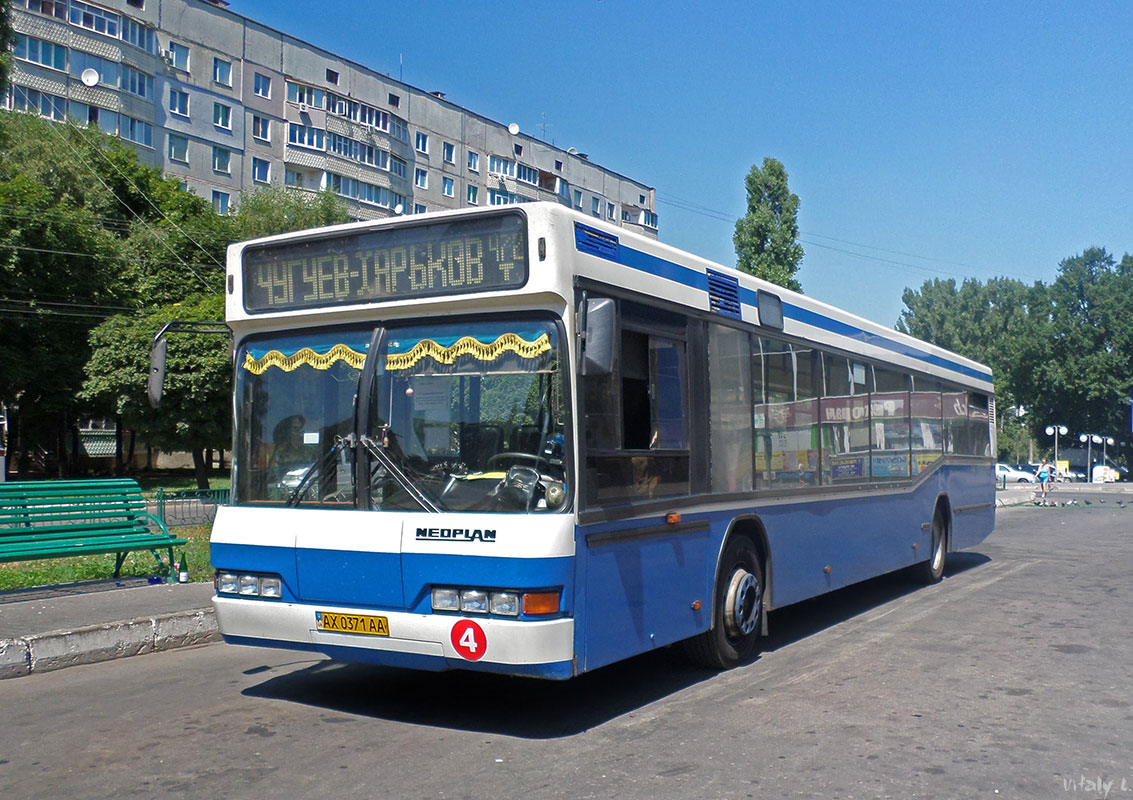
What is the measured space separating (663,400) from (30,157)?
41902 millimetres

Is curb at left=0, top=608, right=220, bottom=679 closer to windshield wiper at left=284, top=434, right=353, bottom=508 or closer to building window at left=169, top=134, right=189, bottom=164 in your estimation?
windshield wiper at left=284, top=434, right=353, bottom=508

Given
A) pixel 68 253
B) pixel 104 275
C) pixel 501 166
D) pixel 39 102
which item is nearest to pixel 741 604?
pixel 68 253

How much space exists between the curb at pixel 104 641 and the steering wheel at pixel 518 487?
4132 millimetres

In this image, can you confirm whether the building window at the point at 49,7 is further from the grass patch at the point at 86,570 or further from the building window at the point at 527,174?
the grass patch at the point at 86,570

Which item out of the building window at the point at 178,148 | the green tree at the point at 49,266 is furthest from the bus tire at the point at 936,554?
the building window at the point at 178,148

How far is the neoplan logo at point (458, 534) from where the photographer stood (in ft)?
19.1

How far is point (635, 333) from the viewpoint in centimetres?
682

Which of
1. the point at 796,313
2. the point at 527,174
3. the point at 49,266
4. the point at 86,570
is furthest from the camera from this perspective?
the point at 527,174

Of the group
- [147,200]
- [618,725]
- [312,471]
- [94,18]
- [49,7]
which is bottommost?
[618,725]

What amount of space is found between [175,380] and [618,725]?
1107 inches

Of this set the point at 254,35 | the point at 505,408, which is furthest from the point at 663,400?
the point at 254,35

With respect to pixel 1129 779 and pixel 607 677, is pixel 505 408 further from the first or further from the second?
pixel 1129 779

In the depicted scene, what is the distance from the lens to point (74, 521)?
34.8 ft

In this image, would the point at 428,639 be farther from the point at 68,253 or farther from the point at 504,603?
the point at 68,253
